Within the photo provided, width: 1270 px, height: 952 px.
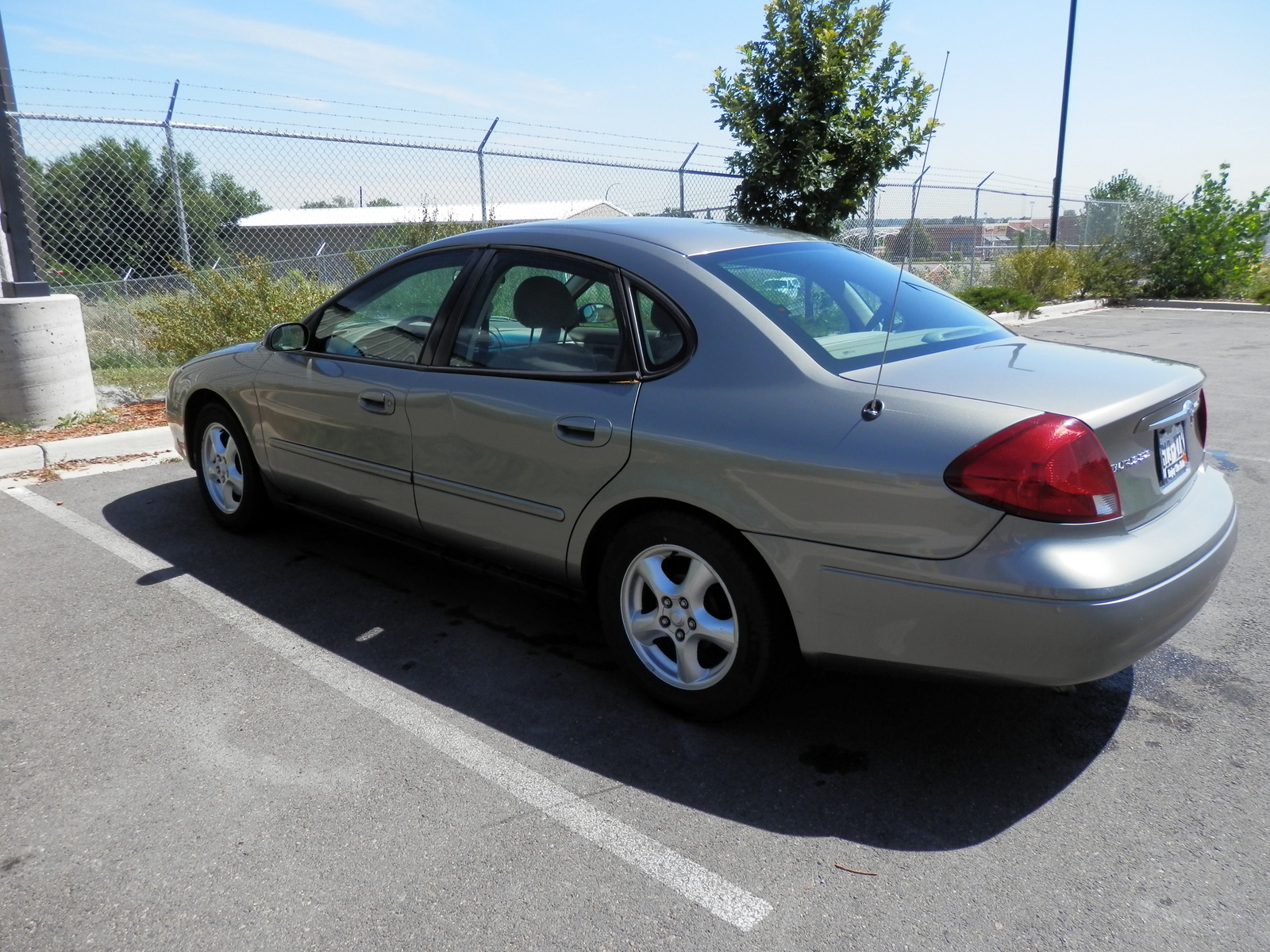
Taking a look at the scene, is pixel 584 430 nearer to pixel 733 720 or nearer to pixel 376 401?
pixel 733 720

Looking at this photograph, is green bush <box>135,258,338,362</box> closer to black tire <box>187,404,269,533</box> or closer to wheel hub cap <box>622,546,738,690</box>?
black tire <box>187,404,269,533</box>

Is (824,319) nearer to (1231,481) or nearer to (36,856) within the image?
(36,856)

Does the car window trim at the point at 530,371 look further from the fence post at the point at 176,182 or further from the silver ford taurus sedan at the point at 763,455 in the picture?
the fence post at the point at 176,182

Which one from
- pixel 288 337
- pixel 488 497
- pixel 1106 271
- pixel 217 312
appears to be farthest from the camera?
pixel 1106 271

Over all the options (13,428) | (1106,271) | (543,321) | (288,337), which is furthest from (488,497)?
(1106,271)

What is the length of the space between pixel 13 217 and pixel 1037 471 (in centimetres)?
742

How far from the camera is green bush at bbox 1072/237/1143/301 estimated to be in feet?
68.5

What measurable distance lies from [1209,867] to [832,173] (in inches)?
385

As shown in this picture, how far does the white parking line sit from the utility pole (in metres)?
3.69

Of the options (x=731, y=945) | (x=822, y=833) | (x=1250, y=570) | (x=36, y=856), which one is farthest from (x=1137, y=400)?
(x=36, y=856)

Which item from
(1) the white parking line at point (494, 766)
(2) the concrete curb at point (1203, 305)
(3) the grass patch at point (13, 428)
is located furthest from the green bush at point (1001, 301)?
A: (1) the white parking line at point (494, 766)

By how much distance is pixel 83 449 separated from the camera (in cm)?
670

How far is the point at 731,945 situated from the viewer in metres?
2.19

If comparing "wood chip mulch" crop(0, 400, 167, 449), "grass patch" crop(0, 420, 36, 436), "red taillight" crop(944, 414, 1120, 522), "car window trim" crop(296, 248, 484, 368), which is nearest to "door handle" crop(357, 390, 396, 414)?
"car window trim" crop(296, 248, 484, 368)
